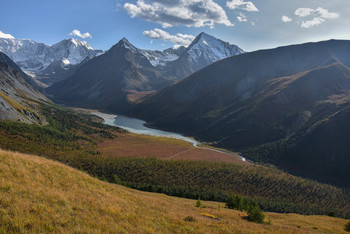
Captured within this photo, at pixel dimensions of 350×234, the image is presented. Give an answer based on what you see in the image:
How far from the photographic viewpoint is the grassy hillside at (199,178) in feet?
231

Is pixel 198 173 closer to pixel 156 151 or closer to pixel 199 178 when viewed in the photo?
pixel 199 178

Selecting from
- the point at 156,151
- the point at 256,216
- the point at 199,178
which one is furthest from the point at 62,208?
Answer: the point at 156,151

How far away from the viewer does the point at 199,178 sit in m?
84.2

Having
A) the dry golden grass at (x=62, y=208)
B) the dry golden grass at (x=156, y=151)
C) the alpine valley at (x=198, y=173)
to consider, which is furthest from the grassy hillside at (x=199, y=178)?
the dry golden grass at (x=62, y=208)

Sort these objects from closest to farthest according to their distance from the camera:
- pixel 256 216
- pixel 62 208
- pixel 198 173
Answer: pixel 62 208 → pixel 256 216 → pixel 198 173

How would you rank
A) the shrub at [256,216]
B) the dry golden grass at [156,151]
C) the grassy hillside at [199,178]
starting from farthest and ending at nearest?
the dry golden grass at [156,151], the grassy hillside at [199,178], the shrub at [256,216]

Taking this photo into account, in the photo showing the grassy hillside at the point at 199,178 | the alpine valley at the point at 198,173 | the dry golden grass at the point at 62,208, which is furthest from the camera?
the grassy hillside at the point at 199,178

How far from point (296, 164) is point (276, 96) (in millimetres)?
85861

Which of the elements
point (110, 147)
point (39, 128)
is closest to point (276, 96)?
point (110, 147)

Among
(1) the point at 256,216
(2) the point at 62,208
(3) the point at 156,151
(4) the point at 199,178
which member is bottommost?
(4) the point at 199,178

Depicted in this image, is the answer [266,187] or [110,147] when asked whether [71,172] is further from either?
[110,147]

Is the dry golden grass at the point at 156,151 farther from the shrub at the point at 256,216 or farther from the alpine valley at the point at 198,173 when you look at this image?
the shrub at the point at 256,216

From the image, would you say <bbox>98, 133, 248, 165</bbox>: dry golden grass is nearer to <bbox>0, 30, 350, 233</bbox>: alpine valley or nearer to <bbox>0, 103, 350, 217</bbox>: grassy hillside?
<bbox>0, 30, 350, 233</bbox>: alpine valley

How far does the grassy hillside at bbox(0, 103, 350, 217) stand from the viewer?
70.5 m
